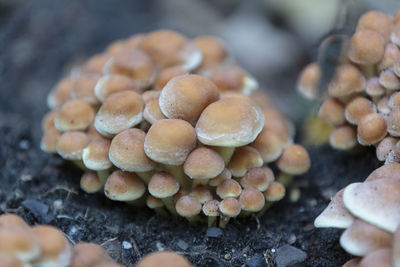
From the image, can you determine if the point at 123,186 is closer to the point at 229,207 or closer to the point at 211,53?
the point at 229,207

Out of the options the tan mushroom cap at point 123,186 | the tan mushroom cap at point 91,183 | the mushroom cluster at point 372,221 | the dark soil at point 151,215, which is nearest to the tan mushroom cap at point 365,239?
the mushroom cluster at point 372,221

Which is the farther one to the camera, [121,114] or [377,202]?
[121,114]

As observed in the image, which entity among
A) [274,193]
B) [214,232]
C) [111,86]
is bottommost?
[214,232]

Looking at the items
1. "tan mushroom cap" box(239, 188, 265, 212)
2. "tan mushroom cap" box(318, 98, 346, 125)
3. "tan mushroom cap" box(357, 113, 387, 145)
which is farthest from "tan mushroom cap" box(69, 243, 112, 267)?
"tan mushroom cap" box(318, 98, 346, 125)

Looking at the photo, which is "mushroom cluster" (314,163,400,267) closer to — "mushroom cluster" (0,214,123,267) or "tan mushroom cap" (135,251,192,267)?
"tan mushroom cap" (135,251,192,267)

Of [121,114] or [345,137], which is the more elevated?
[121,114]

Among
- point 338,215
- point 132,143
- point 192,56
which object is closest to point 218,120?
point 132,143

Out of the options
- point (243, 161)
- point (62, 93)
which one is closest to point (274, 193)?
point (243, 161)
